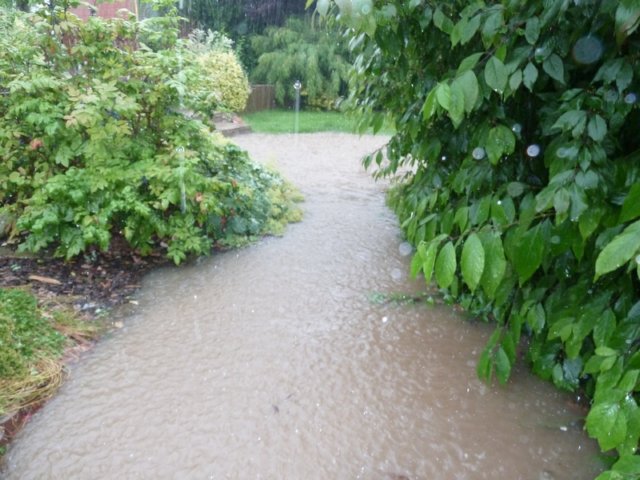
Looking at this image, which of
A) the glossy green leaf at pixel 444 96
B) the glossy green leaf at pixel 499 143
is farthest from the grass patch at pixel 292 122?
the glossy green leaf at pixel 444 96

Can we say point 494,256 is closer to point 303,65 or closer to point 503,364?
point 503,364

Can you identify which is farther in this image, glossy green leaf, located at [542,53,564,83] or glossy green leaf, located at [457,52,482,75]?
glossy green leaf, located at [542,53,564,83]

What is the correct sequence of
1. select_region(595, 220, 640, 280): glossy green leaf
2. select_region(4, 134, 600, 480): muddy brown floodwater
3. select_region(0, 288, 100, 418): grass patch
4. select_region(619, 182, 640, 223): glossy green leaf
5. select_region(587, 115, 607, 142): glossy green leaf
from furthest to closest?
select_region(0, 288, 100, 418): grass patch
select_region(4, 134, 600, 480): muddy brown floodwater
select_region(587, 115, 607, 142): glossy green leaf
select_region(619, 182, 640, 223): glossy green leaf
select_region(595, 220, 640, 280): glossy green leaf

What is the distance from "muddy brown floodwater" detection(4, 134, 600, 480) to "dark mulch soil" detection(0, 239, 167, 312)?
0.22 metres

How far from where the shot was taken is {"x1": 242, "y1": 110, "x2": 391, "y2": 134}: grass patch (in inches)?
512

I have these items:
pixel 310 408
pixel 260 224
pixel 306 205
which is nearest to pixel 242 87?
pixel 306 205

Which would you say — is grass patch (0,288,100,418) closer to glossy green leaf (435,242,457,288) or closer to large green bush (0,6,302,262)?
large green bush (0,6,302,262)

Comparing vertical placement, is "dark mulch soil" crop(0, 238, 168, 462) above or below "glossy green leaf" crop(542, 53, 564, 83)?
below

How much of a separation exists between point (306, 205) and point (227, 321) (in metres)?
3.12

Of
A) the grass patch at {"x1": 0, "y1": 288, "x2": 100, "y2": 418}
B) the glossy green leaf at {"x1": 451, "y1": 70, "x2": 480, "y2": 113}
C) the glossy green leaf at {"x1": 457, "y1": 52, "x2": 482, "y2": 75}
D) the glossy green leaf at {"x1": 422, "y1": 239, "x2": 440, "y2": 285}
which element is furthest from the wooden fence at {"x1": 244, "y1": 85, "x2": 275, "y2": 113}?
the glossy green leaf at {"x1": 422, "y1": 239, "x2": 440, "y2": 285}

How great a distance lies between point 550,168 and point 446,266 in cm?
83

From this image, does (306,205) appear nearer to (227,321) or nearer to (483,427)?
(227,321)

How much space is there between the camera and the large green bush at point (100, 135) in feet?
13.9

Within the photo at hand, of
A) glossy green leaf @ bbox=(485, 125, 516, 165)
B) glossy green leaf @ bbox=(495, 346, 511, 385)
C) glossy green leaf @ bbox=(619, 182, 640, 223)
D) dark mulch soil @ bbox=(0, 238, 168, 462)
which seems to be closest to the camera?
glossy green leaf @ bbox=(619, 182, 640, 223)
